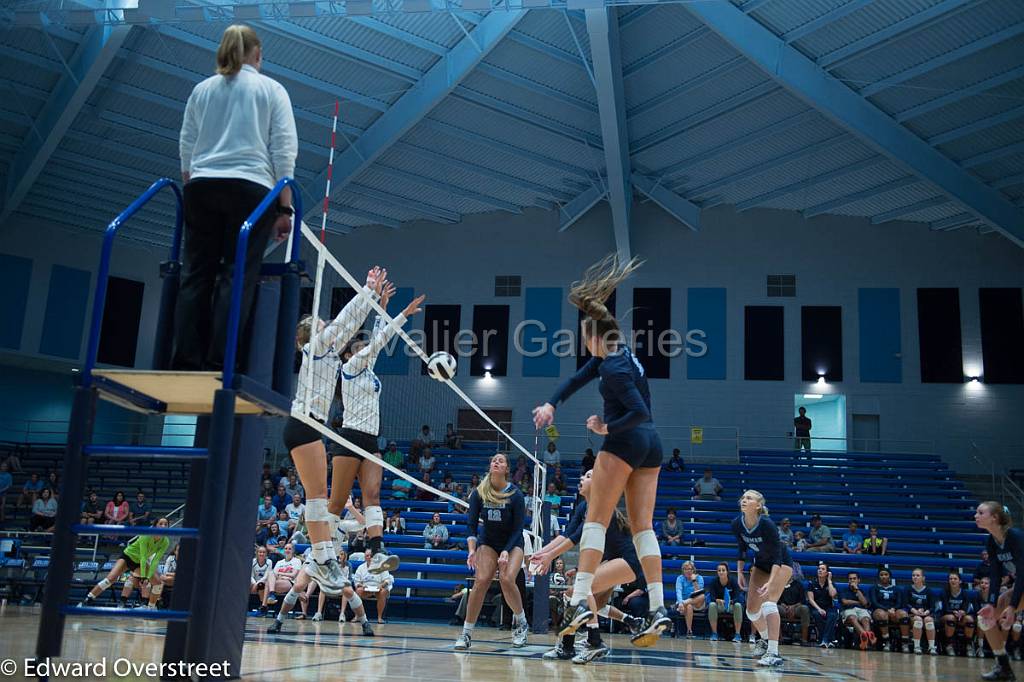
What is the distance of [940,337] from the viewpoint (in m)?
24.4

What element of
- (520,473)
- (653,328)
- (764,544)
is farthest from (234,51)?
(653,328)

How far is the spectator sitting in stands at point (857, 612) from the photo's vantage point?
546 inches

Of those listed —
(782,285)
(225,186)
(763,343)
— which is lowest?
(225,186)

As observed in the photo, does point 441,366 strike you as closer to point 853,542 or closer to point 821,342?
point 853,542

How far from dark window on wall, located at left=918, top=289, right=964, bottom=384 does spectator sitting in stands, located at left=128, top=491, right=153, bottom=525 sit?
20173mm

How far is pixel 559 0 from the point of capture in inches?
575

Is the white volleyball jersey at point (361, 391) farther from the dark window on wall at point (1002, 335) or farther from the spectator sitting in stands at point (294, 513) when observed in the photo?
the dark window on wall at point (1002, 335)

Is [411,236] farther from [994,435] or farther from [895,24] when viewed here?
[994,435]

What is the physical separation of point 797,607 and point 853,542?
356 centimetres

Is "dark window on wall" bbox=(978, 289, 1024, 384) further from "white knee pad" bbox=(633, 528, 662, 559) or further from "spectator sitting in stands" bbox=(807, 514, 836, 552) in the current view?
"white knee pad" bbox=(633, 528, 662, 559)

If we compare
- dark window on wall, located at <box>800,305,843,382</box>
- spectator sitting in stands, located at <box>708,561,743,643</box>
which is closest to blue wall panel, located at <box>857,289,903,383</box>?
dark window on wall, located at <box>800,305,843,382</box>

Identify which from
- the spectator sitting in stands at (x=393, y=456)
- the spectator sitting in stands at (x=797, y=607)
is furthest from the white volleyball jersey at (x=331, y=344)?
the spectator sitting in stands at (x=393, y=456)

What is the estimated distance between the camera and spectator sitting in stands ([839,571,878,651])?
45.5 feet

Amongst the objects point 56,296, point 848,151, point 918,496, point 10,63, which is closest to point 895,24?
point 848,151
